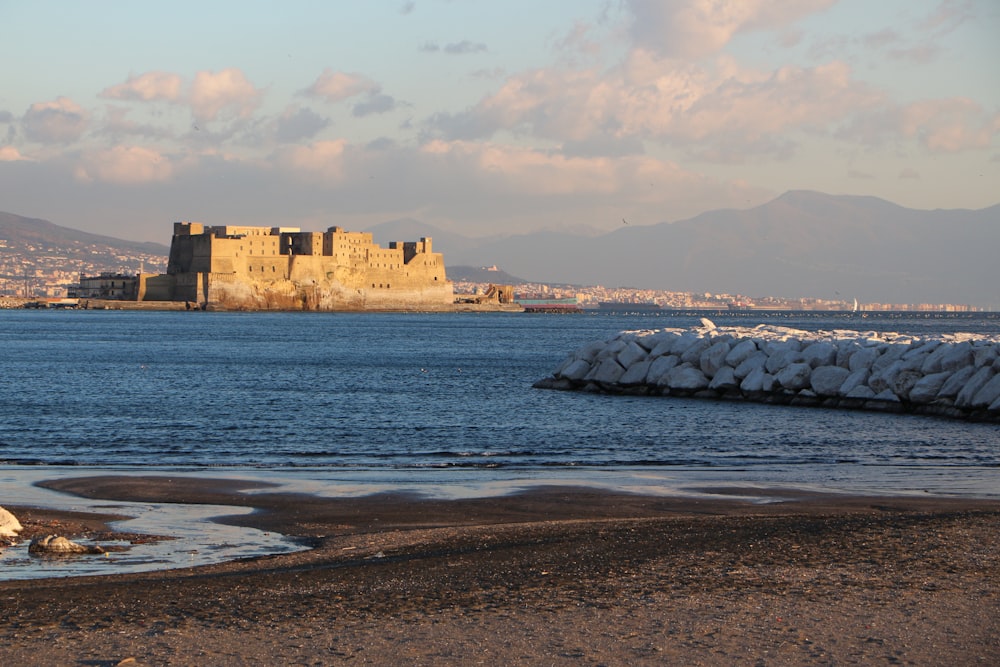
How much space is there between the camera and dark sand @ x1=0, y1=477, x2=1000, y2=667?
476 centimetres

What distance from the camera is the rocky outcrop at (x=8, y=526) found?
285 inches

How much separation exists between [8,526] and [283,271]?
Answer: 10216 centimetres

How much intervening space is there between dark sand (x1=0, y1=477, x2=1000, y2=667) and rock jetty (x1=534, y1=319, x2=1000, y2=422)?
10.2 metres

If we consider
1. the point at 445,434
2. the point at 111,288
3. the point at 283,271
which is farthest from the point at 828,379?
the point at 111,288

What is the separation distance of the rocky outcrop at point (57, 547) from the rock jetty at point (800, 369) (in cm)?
1356

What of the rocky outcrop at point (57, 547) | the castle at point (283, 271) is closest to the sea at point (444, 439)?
the rocky outcrop at point (57, 547)

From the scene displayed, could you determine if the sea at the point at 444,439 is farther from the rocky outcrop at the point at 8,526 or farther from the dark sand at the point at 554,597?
the dark sand at the point at 554,597

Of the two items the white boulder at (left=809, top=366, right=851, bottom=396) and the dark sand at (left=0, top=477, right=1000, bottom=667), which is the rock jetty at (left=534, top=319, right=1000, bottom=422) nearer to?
the white boulder at (left=809, top=366, right=851, bottom=396)

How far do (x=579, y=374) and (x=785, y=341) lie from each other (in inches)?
180

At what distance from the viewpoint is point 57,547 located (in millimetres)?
6840

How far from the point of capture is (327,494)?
10.0 metres

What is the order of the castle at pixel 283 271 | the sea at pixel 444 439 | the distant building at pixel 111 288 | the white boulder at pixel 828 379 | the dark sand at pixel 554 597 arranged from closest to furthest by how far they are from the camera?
the dark sand at pixel 554 597
the sea at pixel 444 439
the white boulder at pixel 828 379
the castle at pixel 283 271
the distant building at pixel 111 288

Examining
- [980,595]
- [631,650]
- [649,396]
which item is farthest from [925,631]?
[649,396]

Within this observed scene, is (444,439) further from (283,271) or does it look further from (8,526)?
(283,271)
